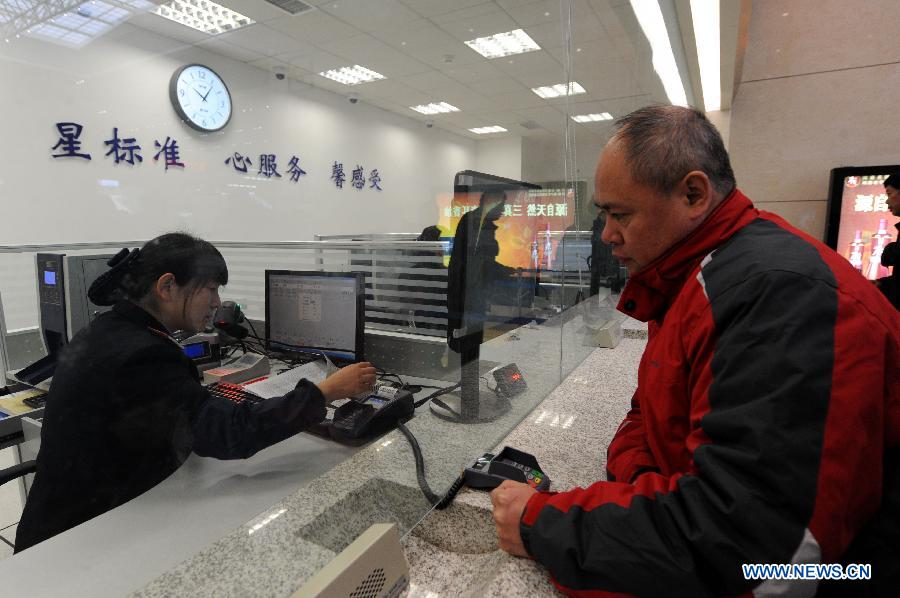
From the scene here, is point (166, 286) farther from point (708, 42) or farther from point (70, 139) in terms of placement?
point (708, 42)

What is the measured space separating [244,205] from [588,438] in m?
1.18

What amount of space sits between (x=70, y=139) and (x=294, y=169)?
1.06m

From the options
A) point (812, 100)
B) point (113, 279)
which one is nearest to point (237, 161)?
point (113, 279)

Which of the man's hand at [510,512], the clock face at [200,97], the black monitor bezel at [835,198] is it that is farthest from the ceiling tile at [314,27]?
the black monitor bezel at [835,198]

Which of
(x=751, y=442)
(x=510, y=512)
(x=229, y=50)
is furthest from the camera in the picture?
(x=229, y=50)

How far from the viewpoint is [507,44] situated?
1.67 metres

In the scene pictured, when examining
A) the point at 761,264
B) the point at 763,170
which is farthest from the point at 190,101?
the point at 763,170

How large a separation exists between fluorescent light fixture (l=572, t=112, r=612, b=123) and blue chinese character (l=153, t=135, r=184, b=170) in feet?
4.65

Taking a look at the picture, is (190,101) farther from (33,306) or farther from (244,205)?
(33,306)

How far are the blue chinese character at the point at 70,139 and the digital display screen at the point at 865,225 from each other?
12.7ft

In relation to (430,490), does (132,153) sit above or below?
above

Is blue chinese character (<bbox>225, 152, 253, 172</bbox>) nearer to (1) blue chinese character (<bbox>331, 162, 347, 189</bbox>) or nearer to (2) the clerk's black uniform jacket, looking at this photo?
(2) the clerk's black uniform jacket

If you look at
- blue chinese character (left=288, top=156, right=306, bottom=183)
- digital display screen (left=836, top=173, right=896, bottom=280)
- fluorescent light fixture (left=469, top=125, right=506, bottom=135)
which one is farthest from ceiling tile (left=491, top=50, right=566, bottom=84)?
digital display screen (left=836, top=173, right=896, bottom=280)

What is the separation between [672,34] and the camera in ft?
11.1
